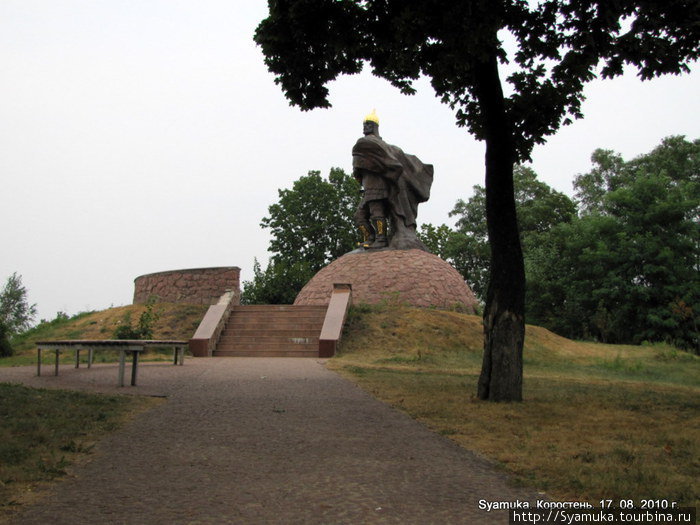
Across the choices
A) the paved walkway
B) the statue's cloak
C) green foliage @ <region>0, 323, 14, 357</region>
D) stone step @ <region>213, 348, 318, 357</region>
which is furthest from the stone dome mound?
the paved walkway

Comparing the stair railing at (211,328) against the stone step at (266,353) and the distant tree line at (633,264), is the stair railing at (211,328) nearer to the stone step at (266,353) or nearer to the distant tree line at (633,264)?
the stone step at (266,353)

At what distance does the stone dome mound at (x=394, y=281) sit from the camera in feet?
73.5

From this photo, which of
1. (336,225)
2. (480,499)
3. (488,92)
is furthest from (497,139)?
(336,225)

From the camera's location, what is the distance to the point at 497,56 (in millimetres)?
8641

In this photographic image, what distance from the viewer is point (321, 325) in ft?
61.6

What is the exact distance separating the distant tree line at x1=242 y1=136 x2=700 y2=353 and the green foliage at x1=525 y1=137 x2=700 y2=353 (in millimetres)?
53

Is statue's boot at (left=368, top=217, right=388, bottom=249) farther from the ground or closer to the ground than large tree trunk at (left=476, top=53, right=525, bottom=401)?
farther from the ground

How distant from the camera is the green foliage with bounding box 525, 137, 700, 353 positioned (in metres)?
25.5

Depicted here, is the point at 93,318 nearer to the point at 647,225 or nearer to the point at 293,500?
the point at 293,500

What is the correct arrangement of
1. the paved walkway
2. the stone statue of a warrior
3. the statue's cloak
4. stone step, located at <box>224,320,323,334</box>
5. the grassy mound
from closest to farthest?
the paved walkway, stone step, located at <box>224,320,323,334</box>, the grassy mound, the statue's cloak, the stone statue of a warrior

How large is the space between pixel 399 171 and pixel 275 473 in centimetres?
2175

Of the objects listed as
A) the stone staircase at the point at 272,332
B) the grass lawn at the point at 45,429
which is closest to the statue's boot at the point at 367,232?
the stone staircase at the point at 272,332

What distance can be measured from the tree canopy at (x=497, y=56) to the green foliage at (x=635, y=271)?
1690cm

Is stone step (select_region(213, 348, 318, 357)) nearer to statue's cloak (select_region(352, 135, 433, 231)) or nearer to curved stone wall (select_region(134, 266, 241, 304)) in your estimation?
curved stone wall (select_region(134, 266, 241, 304))
